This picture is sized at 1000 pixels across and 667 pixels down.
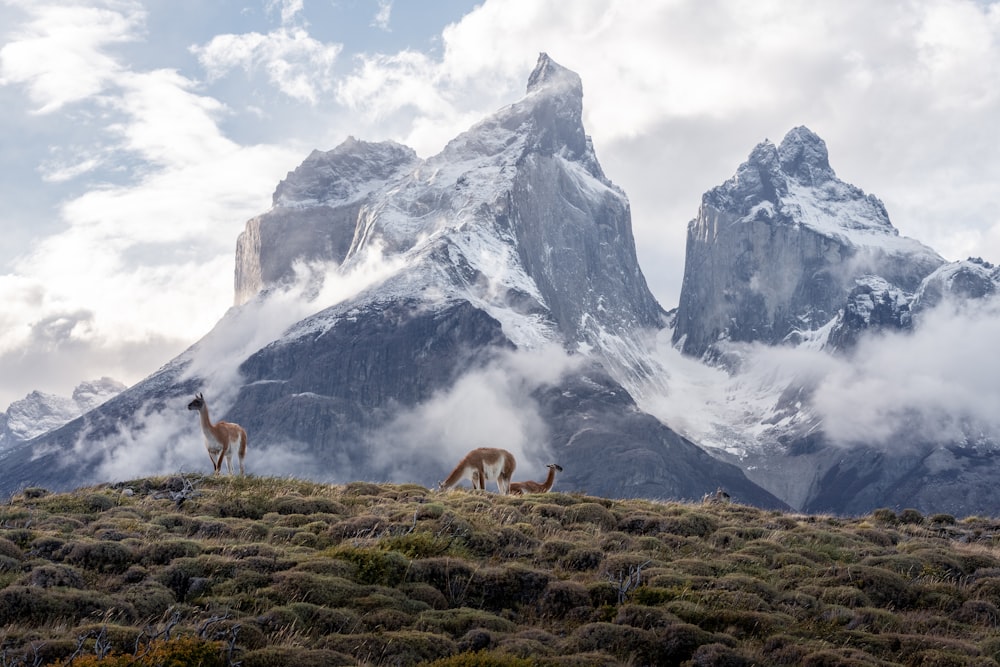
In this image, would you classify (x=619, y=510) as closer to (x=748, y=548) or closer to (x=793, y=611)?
(x=748, y=548)

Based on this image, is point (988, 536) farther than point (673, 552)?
Yes

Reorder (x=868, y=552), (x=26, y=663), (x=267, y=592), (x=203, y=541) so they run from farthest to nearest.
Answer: (x=868, y=552) < (x=203, y=541) < (x=267, y=592) < (x=26, y=663)

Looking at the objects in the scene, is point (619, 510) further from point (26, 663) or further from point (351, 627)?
point (26, 663)

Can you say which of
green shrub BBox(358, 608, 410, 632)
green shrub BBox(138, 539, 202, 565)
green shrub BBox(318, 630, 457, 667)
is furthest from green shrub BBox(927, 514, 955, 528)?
green shrub BBox(138, 539, 202, 565)

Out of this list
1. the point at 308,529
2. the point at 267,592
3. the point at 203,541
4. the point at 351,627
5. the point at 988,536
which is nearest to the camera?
the point at 351,627

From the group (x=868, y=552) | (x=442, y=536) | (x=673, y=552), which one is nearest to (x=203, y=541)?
(x=442, y=536)

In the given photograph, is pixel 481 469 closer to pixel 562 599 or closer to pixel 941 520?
pixel 941 520

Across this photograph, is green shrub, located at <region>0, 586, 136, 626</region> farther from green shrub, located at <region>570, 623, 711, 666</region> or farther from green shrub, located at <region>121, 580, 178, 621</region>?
green shrub, located at <region>570, 623, 711, 666</region>

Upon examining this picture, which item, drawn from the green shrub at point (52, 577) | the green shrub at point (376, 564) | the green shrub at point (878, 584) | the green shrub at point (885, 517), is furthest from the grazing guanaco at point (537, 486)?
the green shrub at point (52, 577)

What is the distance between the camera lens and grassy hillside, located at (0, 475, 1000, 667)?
19.2 meters

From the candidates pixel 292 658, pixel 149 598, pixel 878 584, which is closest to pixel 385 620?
pixel 292 658

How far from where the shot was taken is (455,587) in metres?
23.2

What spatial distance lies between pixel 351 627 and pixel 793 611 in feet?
31.7

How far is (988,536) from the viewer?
1415 inches
